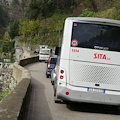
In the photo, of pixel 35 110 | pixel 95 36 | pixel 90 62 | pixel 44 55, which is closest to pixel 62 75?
pixel 90 62

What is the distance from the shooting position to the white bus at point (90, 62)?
27.6 feet

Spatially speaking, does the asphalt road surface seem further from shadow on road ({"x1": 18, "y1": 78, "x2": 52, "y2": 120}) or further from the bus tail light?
the bus tail light

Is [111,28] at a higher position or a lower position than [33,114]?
higher

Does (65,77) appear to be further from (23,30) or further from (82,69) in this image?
(23,30)

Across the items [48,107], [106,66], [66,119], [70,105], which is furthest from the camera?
[70,105]

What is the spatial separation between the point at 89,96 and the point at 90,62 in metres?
1.01

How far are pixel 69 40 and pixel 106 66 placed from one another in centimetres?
136

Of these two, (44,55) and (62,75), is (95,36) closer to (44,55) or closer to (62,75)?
(62,75)

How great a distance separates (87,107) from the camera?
9.87 metres

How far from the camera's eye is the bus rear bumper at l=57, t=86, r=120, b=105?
837 cm

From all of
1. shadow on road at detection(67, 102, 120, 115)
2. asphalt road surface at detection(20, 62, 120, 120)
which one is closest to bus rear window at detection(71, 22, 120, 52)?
asphalt road surface at detection(20, 62, 120, 120)

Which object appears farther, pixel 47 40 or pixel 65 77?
pixel 47 40

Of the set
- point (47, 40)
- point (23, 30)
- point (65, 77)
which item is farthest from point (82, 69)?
point (23, 30)

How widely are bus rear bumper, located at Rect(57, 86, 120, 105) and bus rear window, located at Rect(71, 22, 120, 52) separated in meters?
1.32
